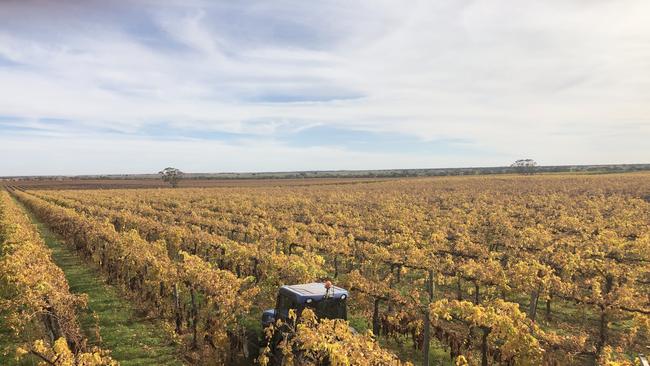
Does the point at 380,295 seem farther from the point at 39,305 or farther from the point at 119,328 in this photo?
the point at 39,305

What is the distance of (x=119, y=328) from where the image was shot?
1509cm

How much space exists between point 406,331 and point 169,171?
12428 centimetres

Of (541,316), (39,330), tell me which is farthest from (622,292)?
(39,330)

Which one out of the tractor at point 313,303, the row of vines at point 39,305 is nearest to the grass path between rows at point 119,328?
the row of vines at point 39,305

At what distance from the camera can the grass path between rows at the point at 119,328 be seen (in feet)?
42.7

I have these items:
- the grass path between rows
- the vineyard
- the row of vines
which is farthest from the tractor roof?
the grass path between rows

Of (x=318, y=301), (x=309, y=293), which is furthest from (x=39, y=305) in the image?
(x=318, y=301)

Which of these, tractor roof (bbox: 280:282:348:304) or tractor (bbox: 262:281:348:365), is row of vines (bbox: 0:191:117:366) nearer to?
tractor (bbox: 262:281:348:365)

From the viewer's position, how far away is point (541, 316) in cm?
1669

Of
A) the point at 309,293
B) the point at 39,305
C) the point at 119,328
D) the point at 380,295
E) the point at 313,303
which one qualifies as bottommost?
the point at 119,328

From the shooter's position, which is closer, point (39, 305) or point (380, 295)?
point (39, 305)

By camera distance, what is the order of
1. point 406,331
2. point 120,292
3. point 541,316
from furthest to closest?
point 120,292
point 541,316
point 406,331

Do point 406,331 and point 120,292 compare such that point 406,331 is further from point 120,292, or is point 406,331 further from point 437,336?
point 120,292

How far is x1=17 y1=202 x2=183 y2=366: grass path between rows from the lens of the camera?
13016 mm
